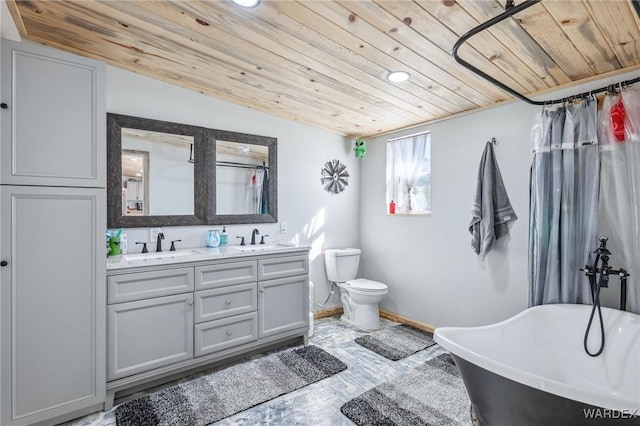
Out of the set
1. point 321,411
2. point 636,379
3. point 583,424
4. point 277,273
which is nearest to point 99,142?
point 277,273

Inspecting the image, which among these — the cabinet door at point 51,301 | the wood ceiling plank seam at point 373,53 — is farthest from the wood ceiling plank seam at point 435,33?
the cabinet door at point 51,301

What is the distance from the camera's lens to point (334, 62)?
2.16 metres

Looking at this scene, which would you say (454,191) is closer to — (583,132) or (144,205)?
(583,132)

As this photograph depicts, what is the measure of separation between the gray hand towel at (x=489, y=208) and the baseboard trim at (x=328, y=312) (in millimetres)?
1811

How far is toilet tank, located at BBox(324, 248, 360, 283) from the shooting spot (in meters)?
3.61

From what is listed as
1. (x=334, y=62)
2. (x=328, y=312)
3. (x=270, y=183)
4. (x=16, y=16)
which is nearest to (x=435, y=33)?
(x=334, y=62)

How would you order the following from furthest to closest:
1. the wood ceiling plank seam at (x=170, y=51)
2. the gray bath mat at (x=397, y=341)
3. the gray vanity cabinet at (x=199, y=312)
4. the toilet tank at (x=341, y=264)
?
1. the toilet tank at (x=341, y=264)
2. the gray bath mat at (x=397, y=341)
3. the gray vanity cabinet at (x=199, y=312)
4. the wood ceiling plank seam at (x=170, y=51)

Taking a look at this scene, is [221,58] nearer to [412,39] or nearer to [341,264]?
[412,39]

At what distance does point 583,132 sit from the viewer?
2205 millimetres

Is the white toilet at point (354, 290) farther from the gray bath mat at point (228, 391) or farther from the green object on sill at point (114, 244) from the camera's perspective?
the green object on sill at point (114, 244)

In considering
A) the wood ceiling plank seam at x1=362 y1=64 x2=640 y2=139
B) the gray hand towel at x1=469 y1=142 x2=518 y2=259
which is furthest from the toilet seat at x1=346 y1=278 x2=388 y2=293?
the wood ceiling plank seam at x1=362 y1=64 x2=640 y2=139

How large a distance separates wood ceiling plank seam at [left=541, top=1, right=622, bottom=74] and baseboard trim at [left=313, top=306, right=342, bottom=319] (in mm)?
3242

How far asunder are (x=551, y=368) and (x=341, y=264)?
207cm

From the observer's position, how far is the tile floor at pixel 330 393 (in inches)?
76.0
